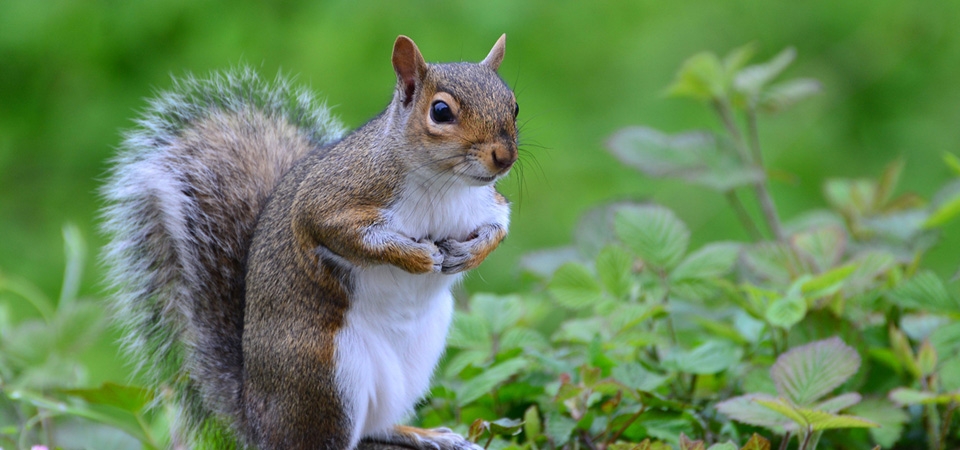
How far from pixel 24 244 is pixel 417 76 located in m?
2.18

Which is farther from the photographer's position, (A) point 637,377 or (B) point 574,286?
(B) point 574,286

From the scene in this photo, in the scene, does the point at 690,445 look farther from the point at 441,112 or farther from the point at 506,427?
the point at 441,112

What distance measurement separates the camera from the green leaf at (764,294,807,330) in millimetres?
1328

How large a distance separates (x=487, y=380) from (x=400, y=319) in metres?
0.14

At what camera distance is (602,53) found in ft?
11.0

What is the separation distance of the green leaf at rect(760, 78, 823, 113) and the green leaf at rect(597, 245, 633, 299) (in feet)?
1.85

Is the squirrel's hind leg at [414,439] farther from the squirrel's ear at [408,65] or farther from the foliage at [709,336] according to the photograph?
the squirrel's ear at [408,65]

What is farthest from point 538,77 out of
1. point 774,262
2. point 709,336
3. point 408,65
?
point 408,65

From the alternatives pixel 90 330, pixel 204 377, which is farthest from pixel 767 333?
pixel 90 330

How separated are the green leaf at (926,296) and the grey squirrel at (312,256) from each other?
575 millimetres

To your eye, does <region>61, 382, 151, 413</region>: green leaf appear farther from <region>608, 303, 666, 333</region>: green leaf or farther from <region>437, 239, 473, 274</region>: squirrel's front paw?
<region>608, 303, 666, 333</region>: green leaf

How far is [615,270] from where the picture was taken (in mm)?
1517

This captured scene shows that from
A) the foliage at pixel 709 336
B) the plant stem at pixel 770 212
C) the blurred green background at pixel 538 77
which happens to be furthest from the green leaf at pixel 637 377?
the blurred green background at pixel 538 77

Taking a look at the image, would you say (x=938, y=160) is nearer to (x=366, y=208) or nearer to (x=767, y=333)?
(x=767, y=333)
